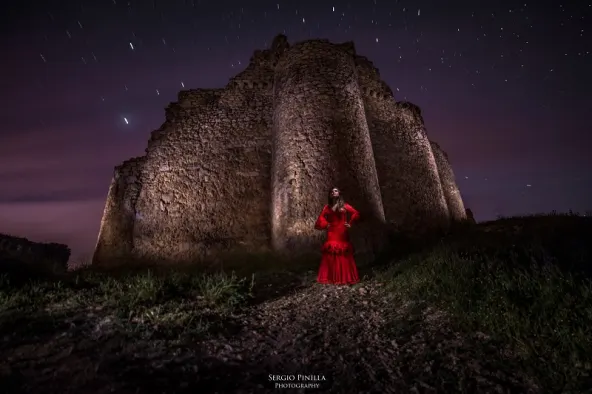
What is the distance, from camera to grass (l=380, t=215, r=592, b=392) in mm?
2697

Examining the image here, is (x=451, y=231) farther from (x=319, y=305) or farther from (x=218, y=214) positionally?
(x=319, y=305)

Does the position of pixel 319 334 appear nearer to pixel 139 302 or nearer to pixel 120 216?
pixel 139 302

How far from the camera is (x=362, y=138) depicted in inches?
361

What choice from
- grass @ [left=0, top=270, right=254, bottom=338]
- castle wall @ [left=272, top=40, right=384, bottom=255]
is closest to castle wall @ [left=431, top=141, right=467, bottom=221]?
castle wall @ [left=272, top=40, right=384, bottom=255]

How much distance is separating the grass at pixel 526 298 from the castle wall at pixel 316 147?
103 inches

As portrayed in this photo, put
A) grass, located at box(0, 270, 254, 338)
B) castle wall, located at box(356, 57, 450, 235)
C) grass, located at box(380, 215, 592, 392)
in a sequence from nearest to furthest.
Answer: grass, located at box(380, 215, 592, 392) → grass, located at box(0, 270, 254, 338) → castle wall, located at box(356, 57, 450, 235)

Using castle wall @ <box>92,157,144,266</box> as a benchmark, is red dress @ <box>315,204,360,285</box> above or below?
below

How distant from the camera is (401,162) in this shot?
1199 centimetres

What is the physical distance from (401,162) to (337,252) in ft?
23.0

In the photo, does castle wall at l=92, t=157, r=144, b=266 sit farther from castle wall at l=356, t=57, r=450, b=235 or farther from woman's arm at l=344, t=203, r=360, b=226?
castle wall at l=356, t=57, r=450, b=235

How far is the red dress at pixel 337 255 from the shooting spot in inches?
233

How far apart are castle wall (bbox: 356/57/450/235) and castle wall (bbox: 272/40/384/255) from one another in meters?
2.12

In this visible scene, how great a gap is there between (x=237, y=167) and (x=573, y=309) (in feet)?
28.4

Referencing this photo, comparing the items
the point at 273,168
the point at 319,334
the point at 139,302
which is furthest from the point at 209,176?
the point at 319,334
